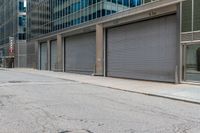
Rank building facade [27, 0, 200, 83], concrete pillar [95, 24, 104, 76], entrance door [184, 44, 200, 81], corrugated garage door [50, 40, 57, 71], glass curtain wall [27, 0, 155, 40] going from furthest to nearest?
corrugated garage door [50, 40, 57, 71], concrete pillar [95, 24, 104, 76], glass curtain wall [27, 0, 155, 40], building facade [27, 0, 200, 83], entrance door [184, 44, 200, 81]

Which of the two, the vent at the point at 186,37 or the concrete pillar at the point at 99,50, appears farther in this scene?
the concrete pillar at the point at 99,50

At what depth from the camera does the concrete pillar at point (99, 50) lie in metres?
34.6

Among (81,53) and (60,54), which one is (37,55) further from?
(81,53)

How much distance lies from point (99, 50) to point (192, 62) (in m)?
13.9

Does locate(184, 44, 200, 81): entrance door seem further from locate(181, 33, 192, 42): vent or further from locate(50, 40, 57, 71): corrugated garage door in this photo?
locate(50, 40, 57, 71): corrugated garage door

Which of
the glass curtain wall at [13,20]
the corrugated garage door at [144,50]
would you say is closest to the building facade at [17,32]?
the glass curtain wall at [13,20]

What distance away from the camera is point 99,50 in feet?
114

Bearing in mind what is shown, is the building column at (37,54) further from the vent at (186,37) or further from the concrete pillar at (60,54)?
the vent at (186,37)

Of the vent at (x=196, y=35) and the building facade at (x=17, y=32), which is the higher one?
the building facade at (x=17, y=32)

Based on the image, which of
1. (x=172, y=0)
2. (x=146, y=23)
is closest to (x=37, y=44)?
(x=146, y=23)

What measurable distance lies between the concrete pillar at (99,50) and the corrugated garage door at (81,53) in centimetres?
202

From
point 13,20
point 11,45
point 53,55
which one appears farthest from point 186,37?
point 13,20

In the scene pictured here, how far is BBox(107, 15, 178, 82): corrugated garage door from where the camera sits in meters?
24.5

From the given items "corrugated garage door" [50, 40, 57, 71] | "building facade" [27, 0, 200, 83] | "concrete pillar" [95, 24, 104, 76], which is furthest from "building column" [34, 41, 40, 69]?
"concrete pillar" [95, 24, 104, 76]
